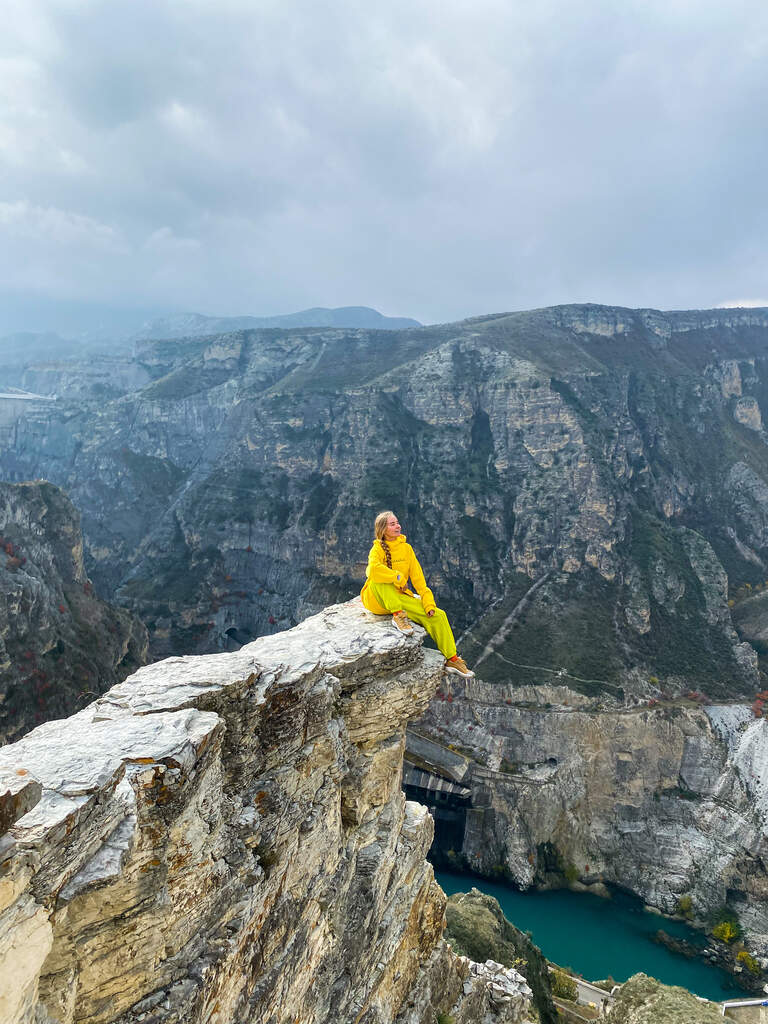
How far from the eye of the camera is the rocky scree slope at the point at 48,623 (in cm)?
4941

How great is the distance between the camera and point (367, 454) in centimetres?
11800

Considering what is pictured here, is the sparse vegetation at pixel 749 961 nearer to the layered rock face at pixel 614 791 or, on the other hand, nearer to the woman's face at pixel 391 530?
the layered rock face at pixel 614 791

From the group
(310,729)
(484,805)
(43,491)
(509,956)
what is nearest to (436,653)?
(310,729)

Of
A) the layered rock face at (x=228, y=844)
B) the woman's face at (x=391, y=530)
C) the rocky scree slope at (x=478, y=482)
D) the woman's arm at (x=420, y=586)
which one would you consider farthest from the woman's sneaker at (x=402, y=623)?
the rocky scree slope at (x=478, y=482)

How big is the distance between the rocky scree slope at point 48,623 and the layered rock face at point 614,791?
41.2 metres

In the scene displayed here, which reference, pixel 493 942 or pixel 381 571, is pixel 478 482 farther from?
pixel 381 571

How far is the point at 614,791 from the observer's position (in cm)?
6525

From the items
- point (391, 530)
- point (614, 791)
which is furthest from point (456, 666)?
point (614, 791)

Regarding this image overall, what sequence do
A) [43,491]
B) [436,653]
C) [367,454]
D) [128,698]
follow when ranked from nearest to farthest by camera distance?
1. [128,698]
2. [436,653]
3. [43,491]
4. [367,454]

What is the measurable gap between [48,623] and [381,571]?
2182 inches

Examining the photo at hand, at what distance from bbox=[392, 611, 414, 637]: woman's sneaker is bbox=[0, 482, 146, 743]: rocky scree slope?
47284mm

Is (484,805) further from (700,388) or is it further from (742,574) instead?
(700,388)

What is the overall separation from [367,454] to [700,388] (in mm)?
87726

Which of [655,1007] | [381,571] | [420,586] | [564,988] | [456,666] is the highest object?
[381,571]
